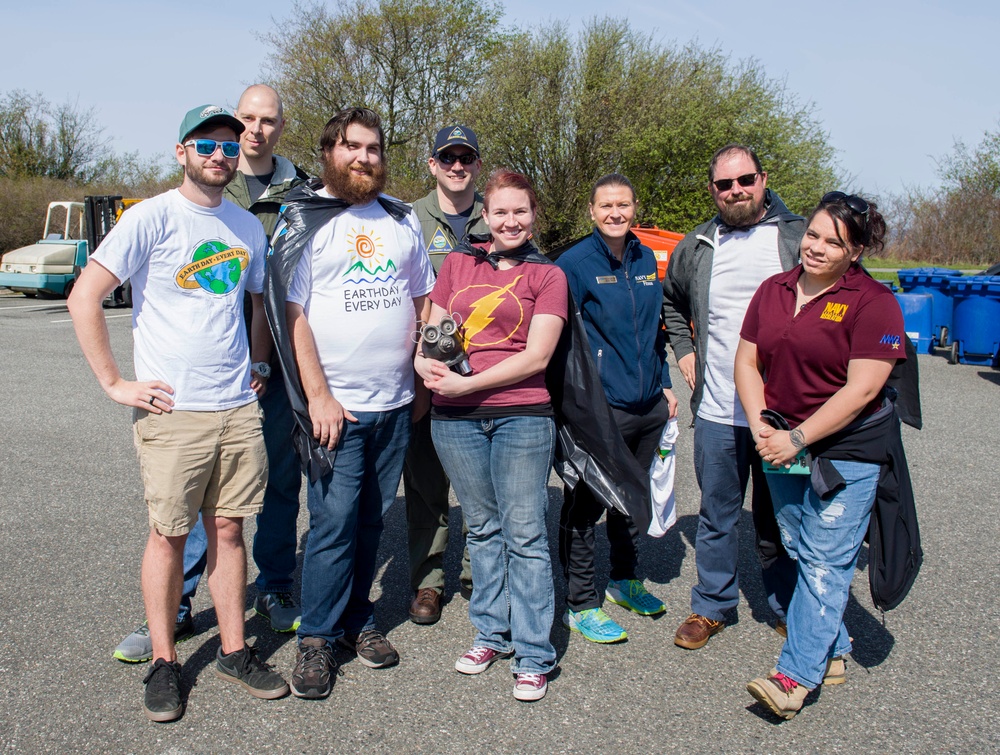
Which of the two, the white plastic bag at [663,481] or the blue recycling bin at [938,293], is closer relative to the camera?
the white plastic bag at [663,481]

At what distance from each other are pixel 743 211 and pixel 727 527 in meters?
1.41

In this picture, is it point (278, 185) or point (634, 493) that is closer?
point (634, 493)

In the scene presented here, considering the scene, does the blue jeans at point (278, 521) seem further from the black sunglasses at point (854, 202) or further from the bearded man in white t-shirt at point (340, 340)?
the black sunglasses at point (854, 202)

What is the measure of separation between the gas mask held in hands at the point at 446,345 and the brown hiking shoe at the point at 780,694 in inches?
62.2

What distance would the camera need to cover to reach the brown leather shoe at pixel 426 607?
3.69 meters

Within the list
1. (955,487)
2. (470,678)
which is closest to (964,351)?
(955,487)

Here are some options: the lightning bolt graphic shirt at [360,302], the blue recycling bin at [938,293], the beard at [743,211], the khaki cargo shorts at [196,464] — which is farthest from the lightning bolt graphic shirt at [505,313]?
the blue recycling bin at [938,293]

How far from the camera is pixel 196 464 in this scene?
9.55 ft

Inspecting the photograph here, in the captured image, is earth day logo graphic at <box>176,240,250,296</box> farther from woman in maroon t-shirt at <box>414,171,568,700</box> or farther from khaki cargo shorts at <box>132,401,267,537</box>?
woman in maroon t-shirt at <box>414,171,568,700</box>

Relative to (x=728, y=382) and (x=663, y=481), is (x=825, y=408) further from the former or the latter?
(x=663, y=481)

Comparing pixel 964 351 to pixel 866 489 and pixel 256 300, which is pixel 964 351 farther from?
pixel 256 300

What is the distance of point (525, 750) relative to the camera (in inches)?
108

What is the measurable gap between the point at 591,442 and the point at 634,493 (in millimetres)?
288

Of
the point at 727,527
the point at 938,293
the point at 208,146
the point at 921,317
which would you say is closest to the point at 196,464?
the point at 208,146
